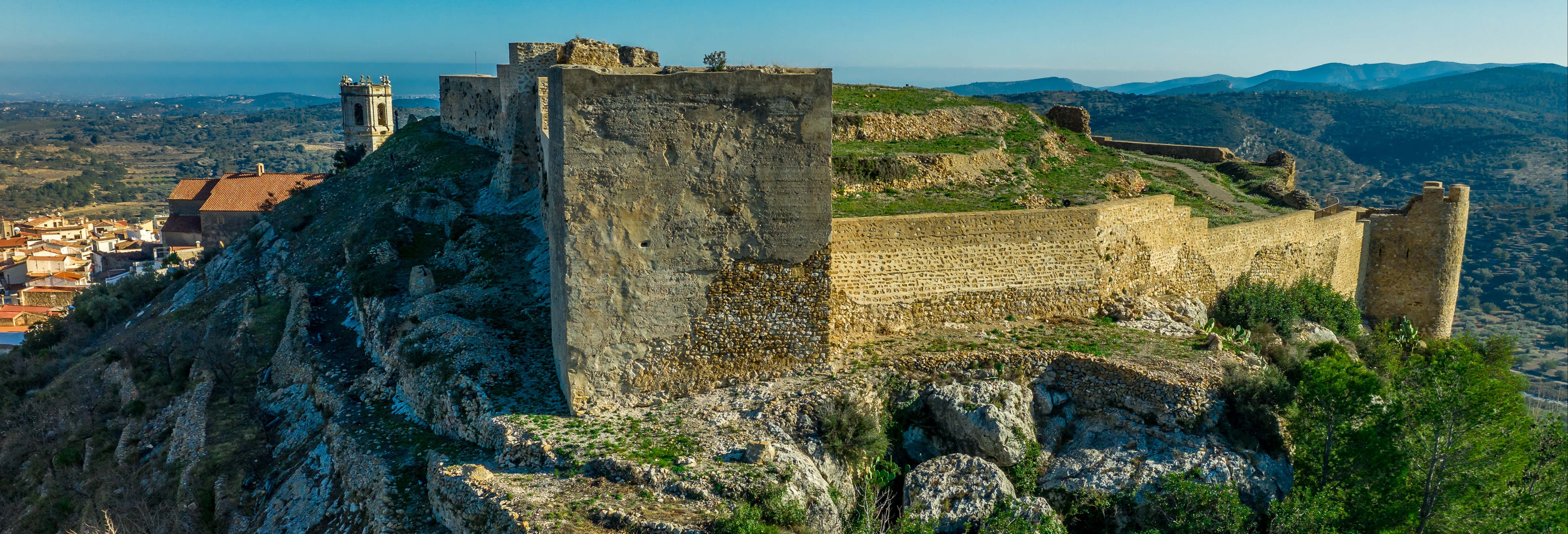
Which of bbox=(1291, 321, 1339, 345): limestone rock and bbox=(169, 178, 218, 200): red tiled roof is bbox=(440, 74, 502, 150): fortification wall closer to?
bbox=(1291, 321, 1339, 345): limestone rock

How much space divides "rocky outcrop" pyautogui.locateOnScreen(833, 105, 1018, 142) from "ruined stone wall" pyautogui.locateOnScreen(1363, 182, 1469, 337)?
923 cm

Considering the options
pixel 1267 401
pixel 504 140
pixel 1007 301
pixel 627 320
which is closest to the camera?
pixel 627 320

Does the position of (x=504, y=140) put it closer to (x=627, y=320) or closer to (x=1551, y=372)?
(x=627, y=320)

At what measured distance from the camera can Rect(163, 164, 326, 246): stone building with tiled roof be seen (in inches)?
1577

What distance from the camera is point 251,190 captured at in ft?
136

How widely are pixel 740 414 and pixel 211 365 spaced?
11646 millimetres

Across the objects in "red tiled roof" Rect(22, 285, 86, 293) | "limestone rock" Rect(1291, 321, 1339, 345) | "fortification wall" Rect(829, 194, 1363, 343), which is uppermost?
"fortification wall" Rect(829, 194, 1363, 343)

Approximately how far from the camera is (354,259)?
19156 millimetres

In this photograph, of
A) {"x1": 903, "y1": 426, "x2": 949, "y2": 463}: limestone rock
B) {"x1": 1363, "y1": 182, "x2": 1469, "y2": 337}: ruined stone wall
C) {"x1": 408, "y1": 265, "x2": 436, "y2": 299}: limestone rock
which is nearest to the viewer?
{"x1": 903, "y1": 426, "x2": 949, "y2": 463}: limestone rock

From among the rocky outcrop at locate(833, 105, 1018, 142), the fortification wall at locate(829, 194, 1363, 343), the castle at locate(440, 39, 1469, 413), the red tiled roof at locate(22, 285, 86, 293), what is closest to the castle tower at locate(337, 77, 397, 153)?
the red tiled roof at locate(22, 285, 86, 293)

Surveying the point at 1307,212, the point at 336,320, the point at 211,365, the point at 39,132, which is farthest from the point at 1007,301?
the point at 39,132

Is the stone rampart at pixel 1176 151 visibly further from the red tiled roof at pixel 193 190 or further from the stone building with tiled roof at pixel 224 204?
the red tiled roof at pixel 193 190

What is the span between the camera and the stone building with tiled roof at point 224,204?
40.1 metres

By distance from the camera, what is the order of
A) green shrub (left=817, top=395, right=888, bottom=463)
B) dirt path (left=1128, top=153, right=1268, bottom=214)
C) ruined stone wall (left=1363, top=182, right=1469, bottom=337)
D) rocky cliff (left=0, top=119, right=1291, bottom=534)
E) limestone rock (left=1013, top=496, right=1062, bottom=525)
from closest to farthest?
1. rocky cliff (left=0, top=119, right=1291, bottom=534)
2. limestone rock (left=1013, top=496, right=1062, bottom=525)
3. green shrub (left=817, top=395, right=888, bottom=463)
4. ruined stone wall (left=1363, top=182, right=1469, bottom=337)
5. dirt path (left=1128, top=153, right=1268, bottom=214)
